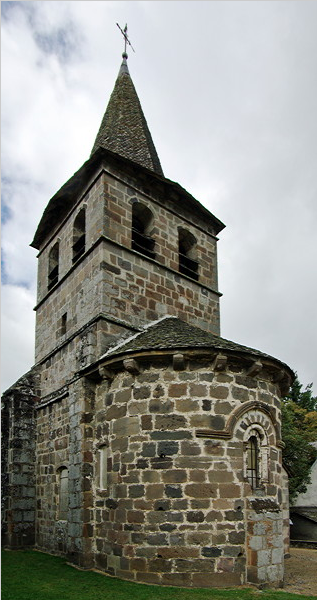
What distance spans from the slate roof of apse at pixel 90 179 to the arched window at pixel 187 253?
858mm

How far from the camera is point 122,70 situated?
62.0 ft

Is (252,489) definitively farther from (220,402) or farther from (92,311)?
(92,311)

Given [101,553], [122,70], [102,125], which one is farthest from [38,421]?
[122,70]

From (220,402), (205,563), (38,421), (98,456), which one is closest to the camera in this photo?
(205,563)

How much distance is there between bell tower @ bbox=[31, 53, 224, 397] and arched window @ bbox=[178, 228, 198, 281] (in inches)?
1.3

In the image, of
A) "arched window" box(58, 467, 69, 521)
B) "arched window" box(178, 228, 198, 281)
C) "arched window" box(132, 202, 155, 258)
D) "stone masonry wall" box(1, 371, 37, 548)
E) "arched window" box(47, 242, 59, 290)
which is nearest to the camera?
"arched window" box(58, 467, 69, 521)

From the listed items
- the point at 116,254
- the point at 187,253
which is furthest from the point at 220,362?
the point at 187,253

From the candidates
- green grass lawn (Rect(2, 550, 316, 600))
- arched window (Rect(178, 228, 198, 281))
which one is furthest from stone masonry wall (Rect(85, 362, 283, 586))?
arched window (Rect(178, 228, 198, 281))

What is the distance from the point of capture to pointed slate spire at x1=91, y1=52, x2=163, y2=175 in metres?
15.7

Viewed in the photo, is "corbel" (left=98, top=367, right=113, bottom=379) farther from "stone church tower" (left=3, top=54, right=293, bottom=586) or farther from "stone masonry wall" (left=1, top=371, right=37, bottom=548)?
"stone masonry wall" (left=1, top=371, right=37, bottom=548)

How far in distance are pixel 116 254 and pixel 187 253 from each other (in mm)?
3631

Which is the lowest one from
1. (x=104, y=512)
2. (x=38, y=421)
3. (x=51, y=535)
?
(x=51, y=535)

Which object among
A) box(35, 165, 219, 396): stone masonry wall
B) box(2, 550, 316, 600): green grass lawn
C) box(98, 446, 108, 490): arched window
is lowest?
box(2, 550, 316, 600): green grass lawn

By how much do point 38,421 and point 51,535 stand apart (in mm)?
3050
